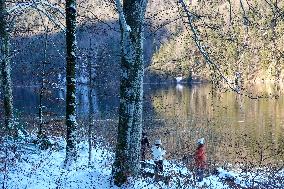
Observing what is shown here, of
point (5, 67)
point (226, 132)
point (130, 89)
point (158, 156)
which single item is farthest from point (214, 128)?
point (130, 89)

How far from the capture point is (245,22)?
16.5 ft

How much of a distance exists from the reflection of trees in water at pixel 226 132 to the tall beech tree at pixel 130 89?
12.2 meters

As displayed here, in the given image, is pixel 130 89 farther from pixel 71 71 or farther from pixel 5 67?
pixel 5 67

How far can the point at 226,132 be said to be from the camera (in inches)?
1563

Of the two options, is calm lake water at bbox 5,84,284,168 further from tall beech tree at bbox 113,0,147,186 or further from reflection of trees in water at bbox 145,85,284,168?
tall beech tree at bbox 113,0,147,186

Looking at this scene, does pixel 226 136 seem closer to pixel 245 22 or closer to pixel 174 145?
pixel 174 145

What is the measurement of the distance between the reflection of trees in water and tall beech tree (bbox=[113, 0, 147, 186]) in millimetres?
12225

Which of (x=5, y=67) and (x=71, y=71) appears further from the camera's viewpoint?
(x=5, y=67)

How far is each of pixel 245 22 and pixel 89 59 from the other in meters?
13.9

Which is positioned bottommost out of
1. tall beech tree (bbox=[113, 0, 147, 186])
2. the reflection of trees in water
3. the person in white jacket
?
the reflection of trees in water

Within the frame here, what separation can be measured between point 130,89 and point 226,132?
3187cm

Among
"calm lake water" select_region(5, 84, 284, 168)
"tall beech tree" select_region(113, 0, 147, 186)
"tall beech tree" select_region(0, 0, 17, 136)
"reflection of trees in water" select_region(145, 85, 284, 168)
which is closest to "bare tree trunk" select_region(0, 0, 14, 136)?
"tall beech tree" select_region(0, 0, 17, 136)

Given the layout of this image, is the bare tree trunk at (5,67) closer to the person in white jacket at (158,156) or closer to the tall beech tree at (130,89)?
the person in white jacket at (158,156)

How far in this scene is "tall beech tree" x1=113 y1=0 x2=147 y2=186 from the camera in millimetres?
9094
